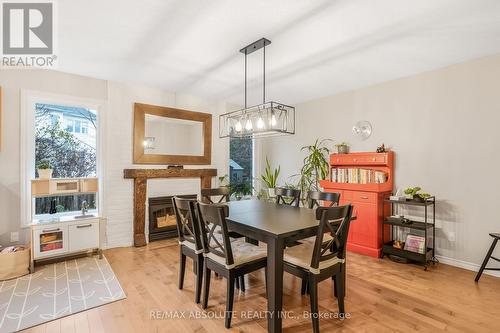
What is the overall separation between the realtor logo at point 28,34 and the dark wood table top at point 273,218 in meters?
2.46

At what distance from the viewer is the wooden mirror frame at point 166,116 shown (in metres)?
4.17

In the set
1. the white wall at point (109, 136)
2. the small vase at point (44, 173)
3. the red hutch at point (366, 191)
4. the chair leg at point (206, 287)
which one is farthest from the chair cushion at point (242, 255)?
the small vase at point (44, 173)

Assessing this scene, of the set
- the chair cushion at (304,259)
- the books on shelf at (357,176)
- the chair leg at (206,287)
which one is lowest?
the chair leg at (206,287)

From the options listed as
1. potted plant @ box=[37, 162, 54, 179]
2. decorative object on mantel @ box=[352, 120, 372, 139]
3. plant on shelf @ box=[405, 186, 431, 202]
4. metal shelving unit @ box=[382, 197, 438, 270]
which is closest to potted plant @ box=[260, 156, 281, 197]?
decorative object on mantel @ box=[352, 120, 372, 139]

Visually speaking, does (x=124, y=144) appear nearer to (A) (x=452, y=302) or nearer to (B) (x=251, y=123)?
(B) (x=251, y=123)

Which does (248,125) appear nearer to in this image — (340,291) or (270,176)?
(340,291)

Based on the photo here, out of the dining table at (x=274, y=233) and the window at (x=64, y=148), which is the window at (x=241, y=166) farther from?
the dining table at (x=274, y=233)

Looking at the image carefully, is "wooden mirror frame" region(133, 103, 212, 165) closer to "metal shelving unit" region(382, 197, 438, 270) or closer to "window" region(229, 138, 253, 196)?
"window" region(229, 138, 253, 196)

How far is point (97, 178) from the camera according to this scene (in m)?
3.69

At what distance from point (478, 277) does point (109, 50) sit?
486 centimetres

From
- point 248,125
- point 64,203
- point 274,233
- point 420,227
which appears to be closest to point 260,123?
point 248,125

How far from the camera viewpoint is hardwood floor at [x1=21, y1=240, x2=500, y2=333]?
205 cm

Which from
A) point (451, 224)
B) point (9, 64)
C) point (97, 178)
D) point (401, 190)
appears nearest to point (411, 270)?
point (451, 224)

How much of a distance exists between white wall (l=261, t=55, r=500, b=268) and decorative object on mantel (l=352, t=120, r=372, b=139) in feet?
0.28
